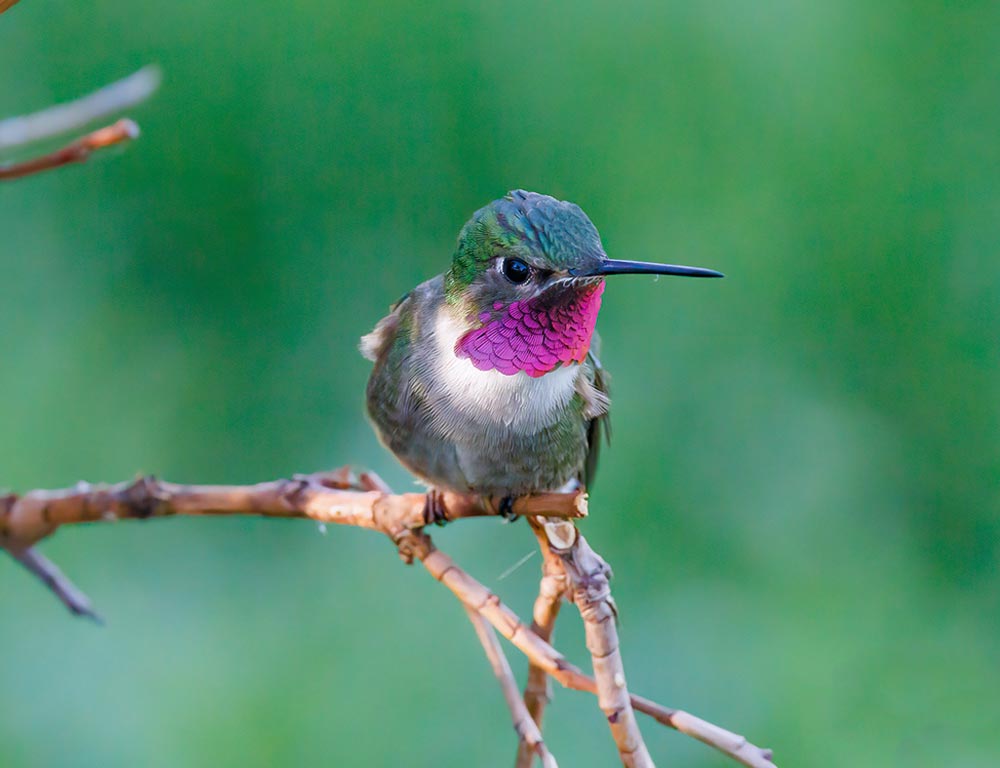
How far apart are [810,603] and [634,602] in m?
0.37

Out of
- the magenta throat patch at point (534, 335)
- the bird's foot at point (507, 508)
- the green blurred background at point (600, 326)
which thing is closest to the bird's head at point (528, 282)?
the magenta throat patch at point (534, 335)

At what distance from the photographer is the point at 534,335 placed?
1209mm

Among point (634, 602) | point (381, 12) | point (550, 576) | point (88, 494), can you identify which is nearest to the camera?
point (550, 576)

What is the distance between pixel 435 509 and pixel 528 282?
27cm

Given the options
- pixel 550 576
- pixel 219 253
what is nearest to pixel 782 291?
pixel 219 253

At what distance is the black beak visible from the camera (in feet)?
3.23

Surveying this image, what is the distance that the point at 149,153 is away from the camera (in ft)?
6.92

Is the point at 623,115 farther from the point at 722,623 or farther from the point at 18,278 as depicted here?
the point at 18,278

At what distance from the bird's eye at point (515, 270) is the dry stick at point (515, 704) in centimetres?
39

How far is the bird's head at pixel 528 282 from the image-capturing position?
1133 millimetres

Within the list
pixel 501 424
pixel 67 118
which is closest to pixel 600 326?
pixel 501 424

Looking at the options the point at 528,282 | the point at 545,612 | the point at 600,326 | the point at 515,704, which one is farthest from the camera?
the point at 600,326

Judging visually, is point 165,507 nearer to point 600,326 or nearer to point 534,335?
point 534,335

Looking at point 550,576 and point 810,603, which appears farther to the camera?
point 810,603
